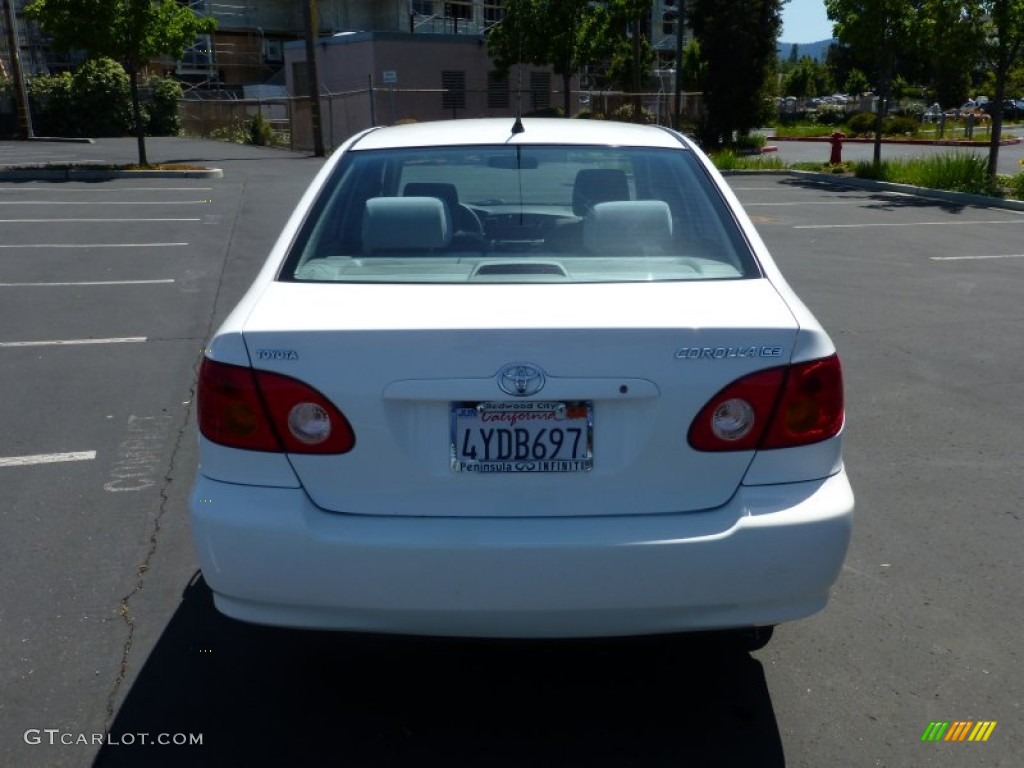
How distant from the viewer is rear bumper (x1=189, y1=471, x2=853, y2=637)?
2867mm

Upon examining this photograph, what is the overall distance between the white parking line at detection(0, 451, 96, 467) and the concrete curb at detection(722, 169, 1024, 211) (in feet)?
54.5

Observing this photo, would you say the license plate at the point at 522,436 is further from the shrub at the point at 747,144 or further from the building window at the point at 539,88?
the building window at the point at 539,88

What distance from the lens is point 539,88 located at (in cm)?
4488

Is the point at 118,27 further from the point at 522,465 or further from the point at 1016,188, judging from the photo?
the point at 522,465

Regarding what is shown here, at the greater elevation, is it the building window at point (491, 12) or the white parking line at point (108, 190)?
the building window at point (491, 12)

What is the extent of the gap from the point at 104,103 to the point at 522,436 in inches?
1715

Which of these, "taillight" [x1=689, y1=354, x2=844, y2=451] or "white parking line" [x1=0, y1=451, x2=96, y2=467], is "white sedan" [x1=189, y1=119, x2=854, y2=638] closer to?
"taillight" [x1=689, y1=354, x2=844, y2=451]

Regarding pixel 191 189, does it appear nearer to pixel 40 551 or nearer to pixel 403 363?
pixel 40 551

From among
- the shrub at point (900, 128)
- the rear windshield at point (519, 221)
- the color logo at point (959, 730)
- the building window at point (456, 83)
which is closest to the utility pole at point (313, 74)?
the building window at point (456, 83)

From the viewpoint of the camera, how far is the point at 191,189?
20781mm

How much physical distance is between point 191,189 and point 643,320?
19.3 m

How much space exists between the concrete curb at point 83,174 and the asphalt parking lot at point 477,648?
50.8ft

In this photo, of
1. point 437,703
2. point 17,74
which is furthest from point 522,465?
point 17,74

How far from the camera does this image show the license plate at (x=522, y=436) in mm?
2885
